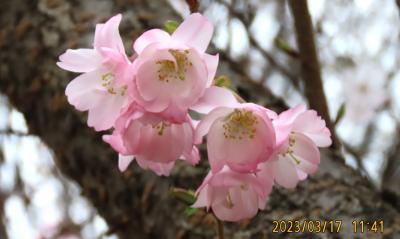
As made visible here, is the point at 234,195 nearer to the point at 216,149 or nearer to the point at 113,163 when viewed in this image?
the point at 216,149

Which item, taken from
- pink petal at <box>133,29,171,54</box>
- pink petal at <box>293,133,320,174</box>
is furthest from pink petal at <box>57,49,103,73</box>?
pink petal at <box>293,133,320,174</box>

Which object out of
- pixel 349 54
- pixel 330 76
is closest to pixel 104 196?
pixel 330 76

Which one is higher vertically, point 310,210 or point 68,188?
point 310,210

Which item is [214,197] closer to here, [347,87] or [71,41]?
[71,41]

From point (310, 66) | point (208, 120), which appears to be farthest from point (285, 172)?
point (310, 66)
